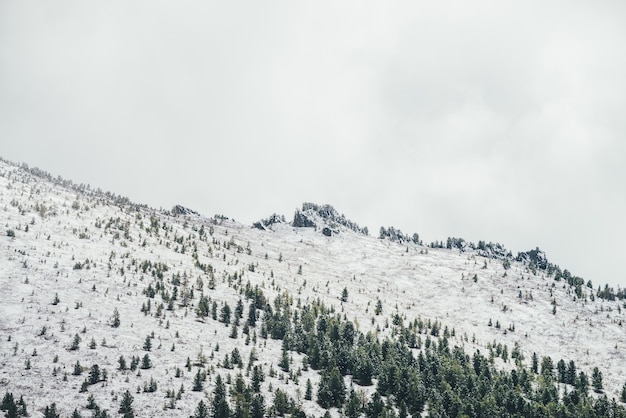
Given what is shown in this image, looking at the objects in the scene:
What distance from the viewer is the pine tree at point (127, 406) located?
307 ft

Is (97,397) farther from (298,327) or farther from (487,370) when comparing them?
(487,370)

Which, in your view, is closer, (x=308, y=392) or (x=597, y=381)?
(x=308, y=392)

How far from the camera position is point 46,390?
98.2 m

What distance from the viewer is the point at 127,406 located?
9600cm

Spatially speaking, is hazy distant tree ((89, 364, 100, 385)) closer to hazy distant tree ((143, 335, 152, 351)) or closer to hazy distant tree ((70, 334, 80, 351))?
hazy distant tree ((70, 334, 80, 351))

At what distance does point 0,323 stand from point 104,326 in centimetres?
2427

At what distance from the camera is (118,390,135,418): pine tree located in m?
93.6

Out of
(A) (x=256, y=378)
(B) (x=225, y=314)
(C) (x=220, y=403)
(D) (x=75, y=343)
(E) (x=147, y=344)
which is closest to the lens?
(C) (x=220, y=403)

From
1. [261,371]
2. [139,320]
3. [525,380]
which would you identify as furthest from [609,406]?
[139,320]

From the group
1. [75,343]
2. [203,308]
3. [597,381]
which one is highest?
[597,381]

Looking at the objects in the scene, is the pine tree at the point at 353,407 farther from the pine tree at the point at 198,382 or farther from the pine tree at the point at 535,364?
the pine tree at the point at 535,364

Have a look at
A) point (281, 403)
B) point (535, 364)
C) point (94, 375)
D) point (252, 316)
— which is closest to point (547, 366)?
point (535, 364)

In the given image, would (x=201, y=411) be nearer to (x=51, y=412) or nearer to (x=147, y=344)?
(x=51, y=412)

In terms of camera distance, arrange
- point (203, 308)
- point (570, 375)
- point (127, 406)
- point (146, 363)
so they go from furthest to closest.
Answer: point (570, 375), point (203, 308), point (146, 363), point (127, 406)
